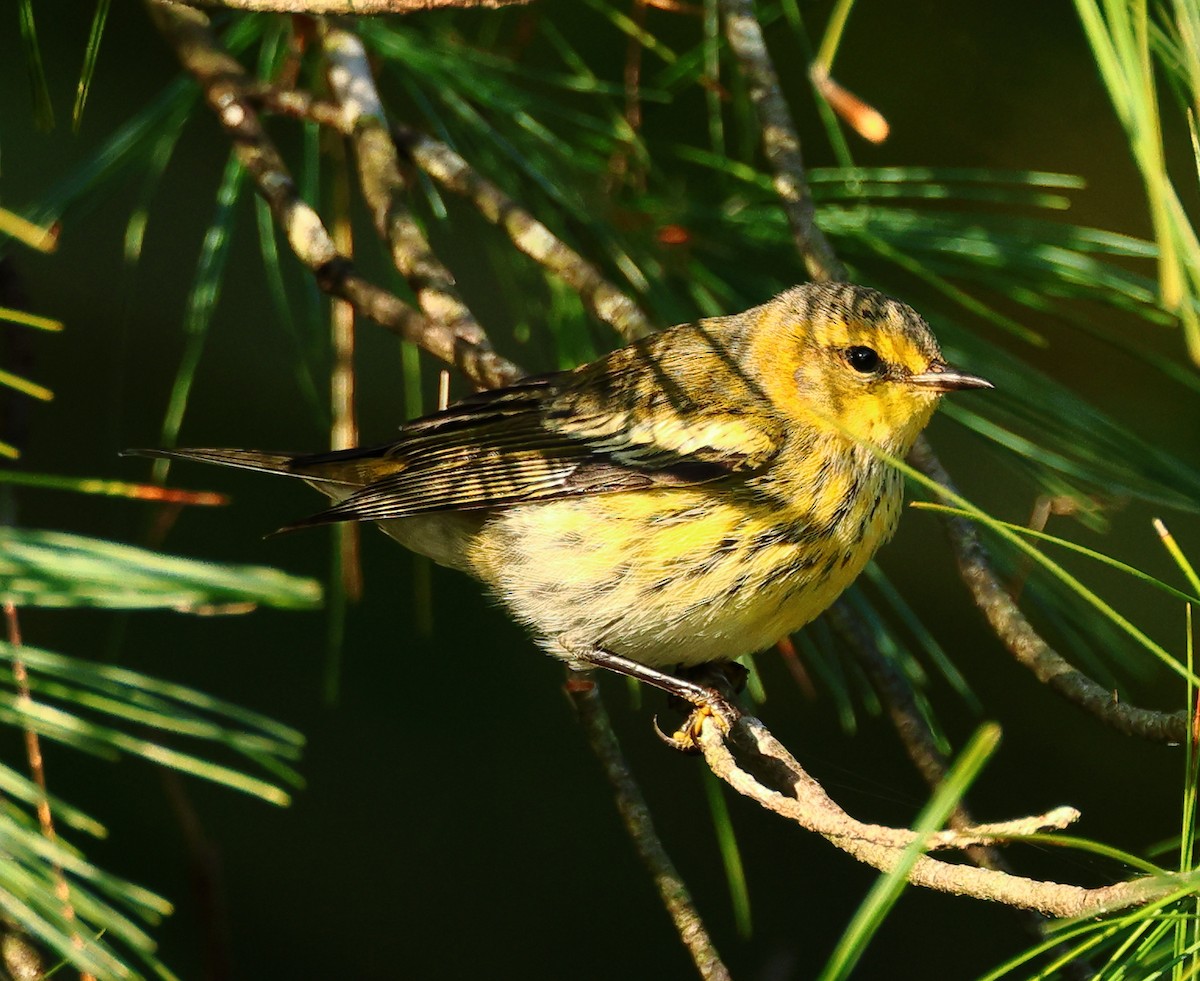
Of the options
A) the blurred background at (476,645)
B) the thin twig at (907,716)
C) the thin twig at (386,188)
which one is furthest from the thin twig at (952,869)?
the blurred background at (476,645)

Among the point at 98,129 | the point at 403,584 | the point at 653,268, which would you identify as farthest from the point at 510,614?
the point at 98,129

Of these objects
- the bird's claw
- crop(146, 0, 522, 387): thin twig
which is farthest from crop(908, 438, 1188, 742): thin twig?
crop(146, 0, 522, 387): thin twig

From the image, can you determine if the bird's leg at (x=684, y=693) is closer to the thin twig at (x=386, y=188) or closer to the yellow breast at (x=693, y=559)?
the yellow breast at (x=693, y=559)

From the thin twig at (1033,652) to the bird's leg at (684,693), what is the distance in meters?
0.41

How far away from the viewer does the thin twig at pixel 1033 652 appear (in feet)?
4.79

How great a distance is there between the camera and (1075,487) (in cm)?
244

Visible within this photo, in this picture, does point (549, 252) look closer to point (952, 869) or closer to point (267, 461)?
point (267, 461)

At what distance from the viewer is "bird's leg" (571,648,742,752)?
213 centimetres

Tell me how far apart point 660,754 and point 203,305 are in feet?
7.35

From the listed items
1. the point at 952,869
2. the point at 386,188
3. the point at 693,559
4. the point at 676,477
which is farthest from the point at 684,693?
the point at 952,869

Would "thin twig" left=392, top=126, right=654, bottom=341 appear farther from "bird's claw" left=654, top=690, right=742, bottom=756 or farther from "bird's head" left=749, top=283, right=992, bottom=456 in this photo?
"bird's claw" left=654, top=690, right=742, bottom=756

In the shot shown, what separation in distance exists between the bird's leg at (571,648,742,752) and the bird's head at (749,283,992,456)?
20.1 inches

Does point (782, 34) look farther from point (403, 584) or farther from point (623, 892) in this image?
point (623, 892)

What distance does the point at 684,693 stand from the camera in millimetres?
2338
